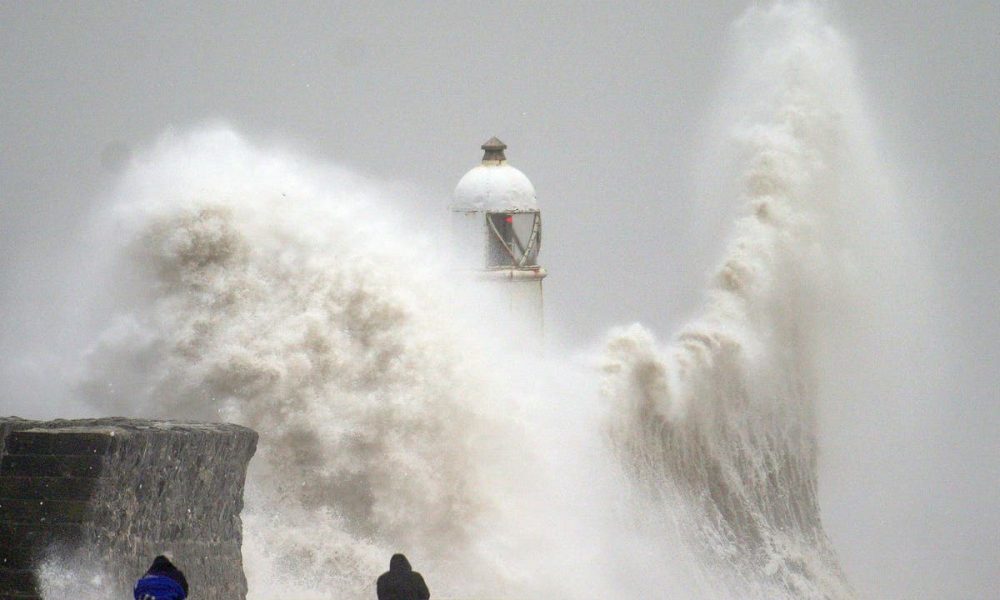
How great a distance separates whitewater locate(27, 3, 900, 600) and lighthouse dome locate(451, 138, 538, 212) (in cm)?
274

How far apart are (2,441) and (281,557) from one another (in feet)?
33.3

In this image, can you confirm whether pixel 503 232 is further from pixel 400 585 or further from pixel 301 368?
pixel 400 585

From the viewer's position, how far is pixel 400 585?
1528cm

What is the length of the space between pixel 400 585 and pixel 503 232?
2496cm

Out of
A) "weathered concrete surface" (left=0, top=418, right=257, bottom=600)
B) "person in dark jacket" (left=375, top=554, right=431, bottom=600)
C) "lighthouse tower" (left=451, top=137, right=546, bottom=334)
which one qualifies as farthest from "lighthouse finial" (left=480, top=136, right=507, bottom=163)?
"person in dark jacket" (left=375, top=554, right=431, bottom=600)

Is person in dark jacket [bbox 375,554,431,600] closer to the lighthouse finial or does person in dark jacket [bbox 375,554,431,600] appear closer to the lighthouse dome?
the lighthouse dome

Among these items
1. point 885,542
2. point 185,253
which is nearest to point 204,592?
point 185,253

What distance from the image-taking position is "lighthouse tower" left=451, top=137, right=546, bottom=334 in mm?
39594

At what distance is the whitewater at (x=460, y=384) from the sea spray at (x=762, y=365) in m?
0.05

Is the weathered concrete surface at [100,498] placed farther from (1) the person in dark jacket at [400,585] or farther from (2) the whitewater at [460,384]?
(2) the whitewater at [460,384]

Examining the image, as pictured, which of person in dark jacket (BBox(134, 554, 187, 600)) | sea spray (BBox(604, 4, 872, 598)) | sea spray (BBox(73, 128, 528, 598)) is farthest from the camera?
sea spray (BBox(604, 4, 872, 598))

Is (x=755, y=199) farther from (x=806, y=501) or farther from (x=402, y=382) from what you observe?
(x=402, y=382)

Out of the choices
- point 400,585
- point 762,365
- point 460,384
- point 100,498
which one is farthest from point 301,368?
point 400,585

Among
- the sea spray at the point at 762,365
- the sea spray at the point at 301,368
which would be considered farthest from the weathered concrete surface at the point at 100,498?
the sea spray at the point at 762,365
